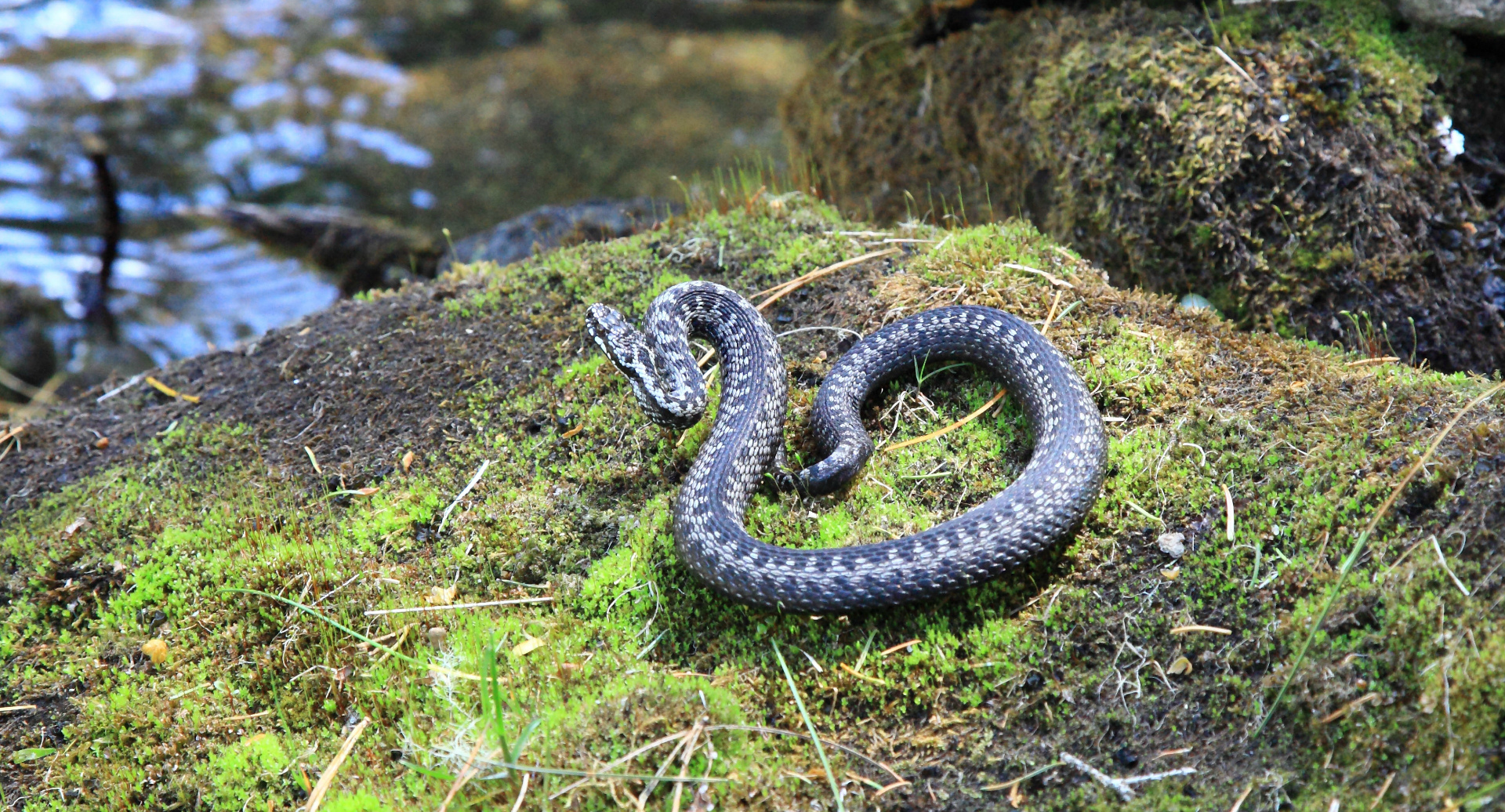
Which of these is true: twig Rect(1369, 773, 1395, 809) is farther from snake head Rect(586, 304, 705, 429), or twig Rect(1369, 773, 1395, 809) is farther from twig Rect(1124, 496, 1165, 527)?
snake head Rect(586, 304, 705, 429)

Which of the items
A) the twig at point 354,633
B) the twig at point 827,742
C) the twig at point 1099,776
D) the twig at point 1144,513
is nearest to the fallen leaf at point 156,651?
the twig at point 354,633

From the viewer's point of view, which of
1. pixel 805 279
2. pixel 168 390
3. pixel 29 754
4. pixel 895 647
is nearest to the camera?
pixel 895 647

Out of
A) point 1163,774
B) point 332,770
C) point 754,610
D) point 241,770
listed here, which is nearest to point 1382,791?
Result: point 1163,774

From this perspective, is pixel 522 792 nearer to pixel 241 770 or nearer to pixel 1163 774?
pixel 241 770

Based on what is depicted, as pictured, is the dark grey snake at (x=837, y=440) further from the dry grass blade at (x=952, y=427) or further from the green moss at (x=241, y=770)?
the green moss at (x=241, y=770)

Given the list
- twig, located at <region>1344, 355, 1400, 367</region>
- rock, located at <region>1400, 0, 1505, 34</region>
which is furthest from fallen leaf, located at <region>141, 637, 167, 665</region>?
rock, located at <region>1400, 0, 1505, 34</region>

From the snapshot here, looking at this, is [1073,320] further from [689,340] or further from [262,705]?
[262,705]

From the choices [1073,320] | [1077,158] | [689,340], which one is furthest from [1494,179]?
[689,340]
